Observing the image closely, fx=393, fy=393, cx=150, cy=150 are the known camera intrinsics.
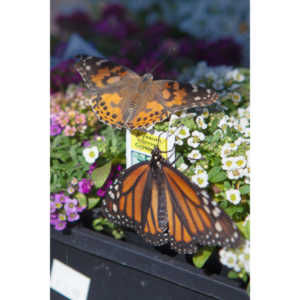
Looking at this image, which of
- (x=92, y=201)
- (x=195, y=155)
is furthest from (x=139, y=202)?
(x=92, y=201)

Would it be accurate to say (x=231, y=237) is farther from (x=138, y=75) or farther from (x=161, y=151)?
(x=138, y=75)

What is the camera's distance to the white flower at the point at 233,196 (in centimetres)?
103

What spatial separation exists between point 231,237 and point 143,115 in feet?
1.33

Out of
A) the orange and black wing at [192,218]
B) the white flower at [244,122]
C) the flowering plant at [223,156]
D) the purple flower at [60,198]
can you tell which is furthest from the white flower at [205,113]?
the purple flower at [60,198]

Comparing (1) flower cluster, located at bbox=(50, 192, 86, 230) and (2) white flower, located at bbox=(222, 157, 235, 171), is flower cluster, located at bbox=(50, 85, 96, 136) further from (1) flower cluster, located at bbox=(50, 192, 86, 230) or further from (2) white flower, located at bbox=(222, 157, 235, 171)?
(2) white flower, located at bbox=(222, 157, 235, 171)

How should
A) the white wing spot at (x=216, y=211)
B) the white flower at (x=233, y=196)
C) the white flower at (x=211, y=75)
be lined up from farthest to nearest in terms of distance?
1. the white flower at (x=211, y=75)
2. the white flower at (x=233, y=196)
3. the white wing spot at (x=216, y=211)

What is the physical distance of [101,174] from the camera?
51.0 inches

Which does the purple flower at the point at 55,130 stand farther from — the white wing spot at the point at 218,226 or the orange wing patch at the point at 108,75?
the white wing spot at the point at 218,226

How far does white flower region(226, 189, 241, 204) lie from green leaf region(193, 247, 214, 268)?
14 centimetres

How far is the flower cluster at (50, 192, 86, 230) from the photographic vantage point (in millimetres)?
1295

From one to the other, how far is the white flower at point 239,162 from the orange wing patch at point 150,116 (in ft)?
0.72
